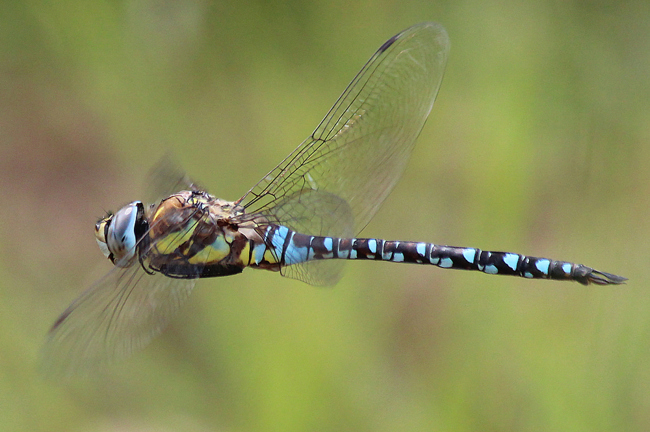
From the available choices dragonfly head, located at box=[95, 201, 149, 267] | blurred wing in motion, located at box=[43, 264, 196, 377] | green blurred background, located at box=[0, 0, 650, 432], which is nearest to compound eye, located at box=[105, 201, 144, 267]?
dragonfly head, located at box=[95, 201, 149, 267]

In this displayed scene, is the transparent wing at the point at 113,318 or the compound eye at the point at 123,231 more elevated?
the compound eye at the point at 123,231

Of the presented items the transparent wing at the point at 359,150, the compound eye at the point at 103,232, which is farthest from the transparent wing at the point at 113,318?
the transparent wing at the point at 359,150

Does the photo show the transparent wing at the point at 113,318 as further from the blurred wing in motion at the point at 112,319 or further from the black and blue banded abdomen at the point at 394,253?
the black and blue banded abdomen at the point at 394,253

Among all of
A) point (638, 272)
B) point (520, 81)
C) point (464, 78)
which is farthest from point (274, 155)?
point (638, 272)

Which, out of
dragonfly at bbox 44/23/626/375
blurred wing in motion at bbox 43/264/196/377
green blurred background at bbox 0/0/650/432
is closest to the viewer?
blurred wing in motion at bbox 43/264/196/377

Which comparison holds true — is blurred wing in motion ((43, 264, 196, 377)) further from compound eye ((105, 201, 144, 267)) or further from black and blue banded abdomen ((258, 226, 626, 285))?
black and blue banded abdomen ((258, 226, 626, 285))

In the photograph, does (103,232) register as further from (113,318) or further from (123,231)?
(113,318)

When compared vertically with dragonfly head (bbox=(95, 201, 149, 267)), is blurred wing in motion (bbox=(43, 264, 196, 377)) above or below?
below
